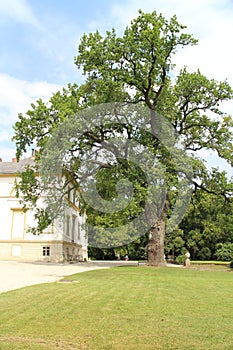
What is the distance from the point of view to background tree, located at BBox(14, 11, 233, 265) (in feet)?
73.6

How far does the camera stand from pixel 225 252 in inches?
1908

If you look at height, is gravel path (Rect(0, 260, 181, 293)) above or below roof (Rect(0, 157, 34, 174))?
below

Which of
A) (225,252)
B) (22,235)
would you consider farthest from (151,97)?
(225,252)

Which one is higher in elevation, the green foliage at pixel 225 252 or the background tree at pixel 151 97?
the background tree at pixel 151 97

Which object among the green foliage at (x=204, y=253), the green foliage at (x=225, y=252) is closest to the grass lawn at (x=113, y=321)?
the green foliage at (x=225, y=252)

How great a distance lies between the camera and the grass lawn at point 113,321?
5.18 m

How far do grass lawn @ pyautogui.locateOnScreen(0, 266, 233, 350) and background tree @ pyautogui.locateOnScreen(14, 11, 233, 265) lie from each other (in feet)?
40.6

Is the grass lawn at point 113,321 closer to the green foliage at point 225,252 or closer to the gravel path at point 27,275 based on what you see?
the gravel path at point 27,275

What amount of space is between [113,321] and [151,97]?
2101cm

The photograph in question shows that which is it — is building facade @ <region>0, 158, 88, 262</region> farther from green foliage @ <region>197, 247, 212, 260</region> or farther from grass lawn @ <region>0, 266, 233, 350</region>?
grass lawn @ <region>0, 266, 233, 350</region>

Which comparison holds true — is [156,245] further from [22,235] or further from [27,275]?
[22,235]

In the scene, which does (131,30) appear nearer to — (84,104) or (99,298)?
(84,104)

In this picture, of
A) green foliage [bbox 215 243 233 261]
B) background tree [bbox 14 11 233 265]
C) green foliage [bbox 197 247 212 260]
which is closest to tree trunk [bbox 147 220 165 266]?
background tree [bbox 14 11 233 265]

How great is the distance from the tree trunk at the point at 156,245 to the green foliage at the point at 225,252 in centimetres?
2577
